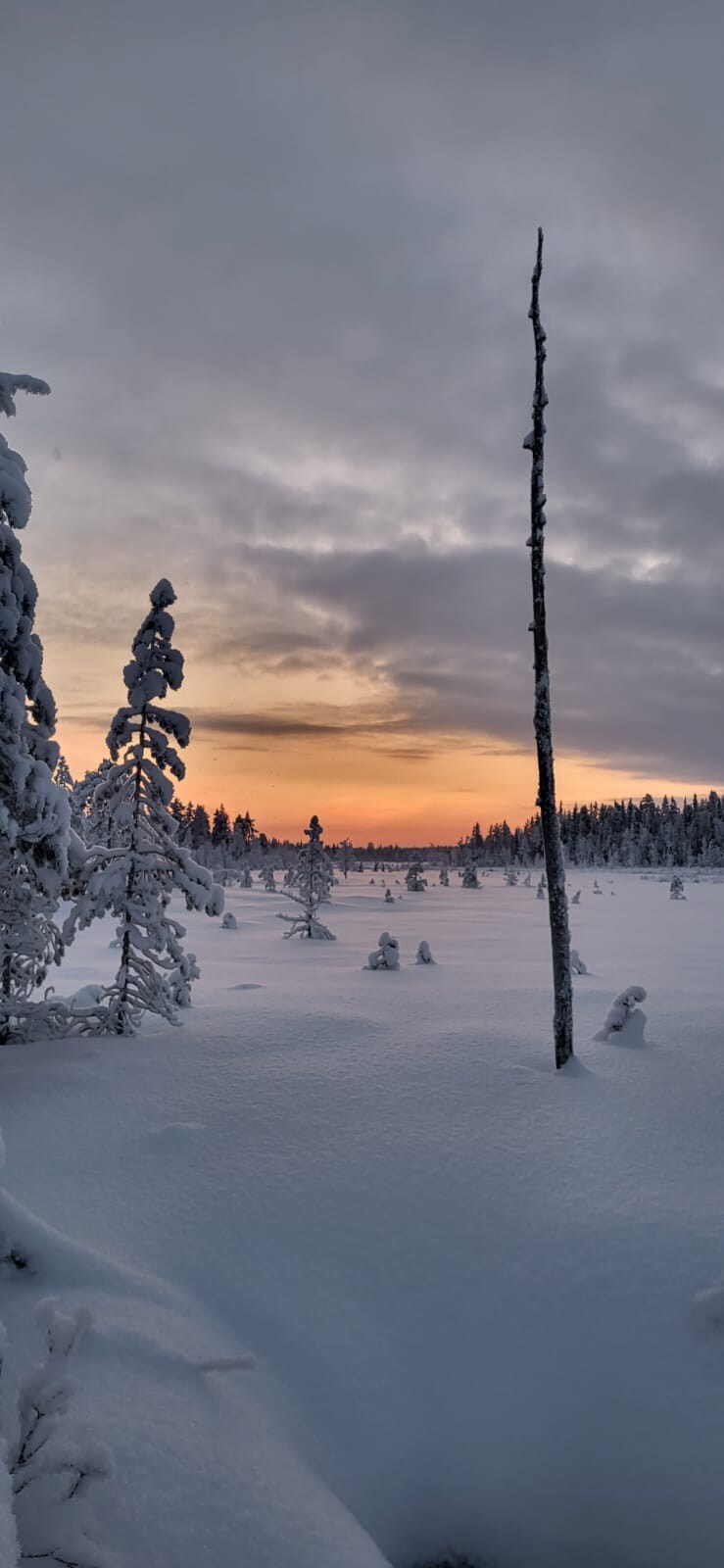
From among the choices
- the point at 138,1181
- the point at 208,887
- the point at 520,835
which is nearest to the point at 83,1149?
the point at 138,1181

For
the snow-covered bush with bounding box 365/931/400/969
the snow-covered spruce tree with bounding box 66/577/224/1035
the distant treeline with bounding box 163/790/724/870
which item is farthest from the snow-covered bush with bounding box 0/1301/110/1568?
the distant treeline with bounding box 163/790/724/870

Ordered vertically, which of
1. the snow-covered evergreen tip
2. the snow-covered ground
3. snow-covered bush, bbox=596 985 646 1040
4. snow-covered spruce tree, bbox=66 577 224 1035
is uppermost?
the snow-covered evergreen tip

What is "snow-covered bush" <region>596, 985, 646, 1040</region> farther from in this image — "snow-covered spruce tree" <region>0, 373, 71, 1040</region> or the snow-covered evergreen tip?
the snow-covered evergreen tip

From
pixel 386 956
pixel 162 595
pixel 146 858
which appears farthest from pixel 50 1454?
pixel 386 956

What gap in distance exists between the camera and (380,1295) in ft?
17.5

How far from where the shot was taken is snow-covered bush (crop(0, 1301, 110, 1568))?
Result: 2371 millimetres

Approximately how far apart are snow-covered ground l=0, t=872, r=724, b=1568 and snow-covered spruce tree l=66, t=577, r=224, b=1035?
1450 mm

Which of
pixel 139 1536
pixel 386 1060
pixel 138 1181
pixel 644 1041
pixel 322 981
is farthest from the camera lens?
pixel 322 981

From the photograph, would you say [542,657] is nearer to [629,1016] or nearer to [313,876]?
[629,1016]

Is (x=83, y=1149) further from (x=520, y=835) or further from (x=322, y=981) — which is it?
(x=520, y=835)

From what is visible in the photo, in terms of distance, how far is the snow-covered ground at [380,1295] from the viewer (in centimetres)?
376

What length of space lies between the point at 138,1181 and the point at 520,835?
164364 millimetres

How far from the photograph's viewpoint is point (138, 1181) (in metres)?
6.27

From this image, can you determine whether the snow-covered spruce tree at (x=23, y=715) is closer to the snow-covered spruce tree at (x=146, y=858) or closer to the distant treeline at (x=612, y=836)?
the snow-covered spruce tree at (x=146, y=858)
